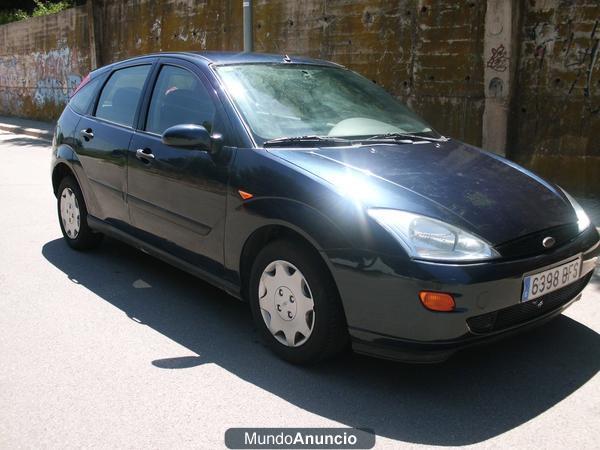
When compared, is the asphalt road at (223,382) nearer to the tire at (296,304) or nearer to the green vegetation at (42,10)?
the tire at (296,304)

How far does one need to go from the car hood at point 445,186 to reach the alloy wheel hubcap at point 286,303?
0.53m

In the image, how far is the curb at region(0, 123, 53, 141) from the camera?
17.0 m

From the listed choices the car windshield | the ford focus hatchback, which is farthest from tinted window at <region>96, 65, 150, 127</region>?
the car windshield

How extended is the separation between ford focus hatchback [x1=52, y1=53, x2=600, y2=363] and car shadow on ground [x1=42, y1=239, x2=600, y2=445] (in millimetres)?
204

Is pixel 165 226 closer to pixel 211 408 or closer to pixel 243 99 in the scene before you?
pixel 243 99

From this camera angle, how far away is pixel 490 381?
338 centimetres

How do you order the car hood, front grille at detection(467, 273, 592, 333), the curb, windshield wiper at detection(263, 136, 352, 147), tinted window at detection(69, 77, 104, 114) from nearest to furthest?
front grille at detection(467, 273, 592, 333) → the car hood → windshield wiper at detection(263, 136, 352, 147) → tinted window at detection(69, 77, 104, 114) → the curb

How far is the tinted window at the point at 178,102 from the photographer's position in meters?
4.14

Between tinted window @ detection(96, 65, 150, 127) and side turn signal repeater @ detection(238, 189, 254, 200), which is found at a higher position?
tinted window @ detection(96, 65, 150, 127)

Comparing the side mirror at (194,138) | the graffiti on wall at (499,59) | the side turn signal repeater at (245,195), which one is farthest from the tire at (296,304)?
the graffiti on wall at (499,59)

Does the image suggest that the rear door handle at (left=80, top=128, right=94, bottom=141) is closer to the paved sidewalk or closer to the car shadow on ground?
the car shadow on ground

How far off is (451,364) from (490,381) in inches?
9.9

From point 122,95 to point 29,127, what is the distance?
599 inches

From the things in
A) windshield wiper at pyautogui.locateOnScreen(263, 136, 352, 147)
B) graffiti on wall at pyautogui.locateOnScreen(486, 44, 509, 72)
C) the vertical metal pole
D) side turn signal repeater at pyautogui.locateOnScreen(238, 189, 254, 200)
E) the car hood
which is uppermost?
the vertical metal pole
